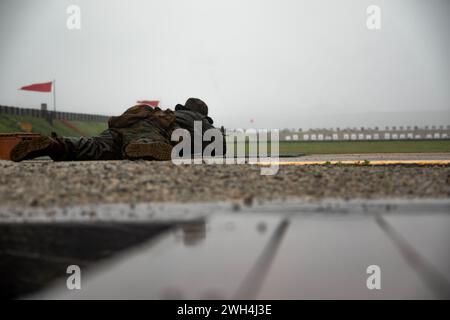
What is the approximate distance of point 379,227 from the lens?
3.39m

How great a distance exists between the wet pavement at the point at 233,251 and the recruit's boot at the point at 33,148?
5245 mm

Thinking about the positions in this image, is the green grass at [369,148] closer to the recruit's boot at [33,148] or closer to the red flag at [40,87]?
the recruit's boot at [33,148]

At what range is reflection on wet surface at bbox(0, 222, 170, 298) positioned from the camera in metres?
2.72

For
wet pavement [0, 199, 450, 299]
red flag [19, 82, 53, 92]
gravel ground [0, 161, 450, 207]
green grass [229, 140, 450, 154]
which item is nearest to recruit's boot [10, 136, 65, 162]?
gravel ground [0, 161, 450, 207]

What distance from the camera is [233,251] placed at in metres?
2.82

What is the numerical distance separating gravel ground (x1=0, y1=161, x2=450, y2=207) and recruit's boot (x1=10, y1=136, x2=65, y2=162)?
208 centimetres

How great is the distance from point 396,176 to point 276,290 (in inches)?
167

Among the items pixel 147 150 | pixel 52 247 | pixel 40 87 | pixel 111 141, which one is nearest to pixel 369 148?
pixel 111 141

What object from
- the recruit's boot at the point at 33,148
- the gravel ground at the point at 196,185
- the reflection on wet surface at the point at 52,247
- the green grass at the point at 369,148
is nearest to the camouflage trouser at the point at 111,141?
the recruit's boot at the point at 33,148
